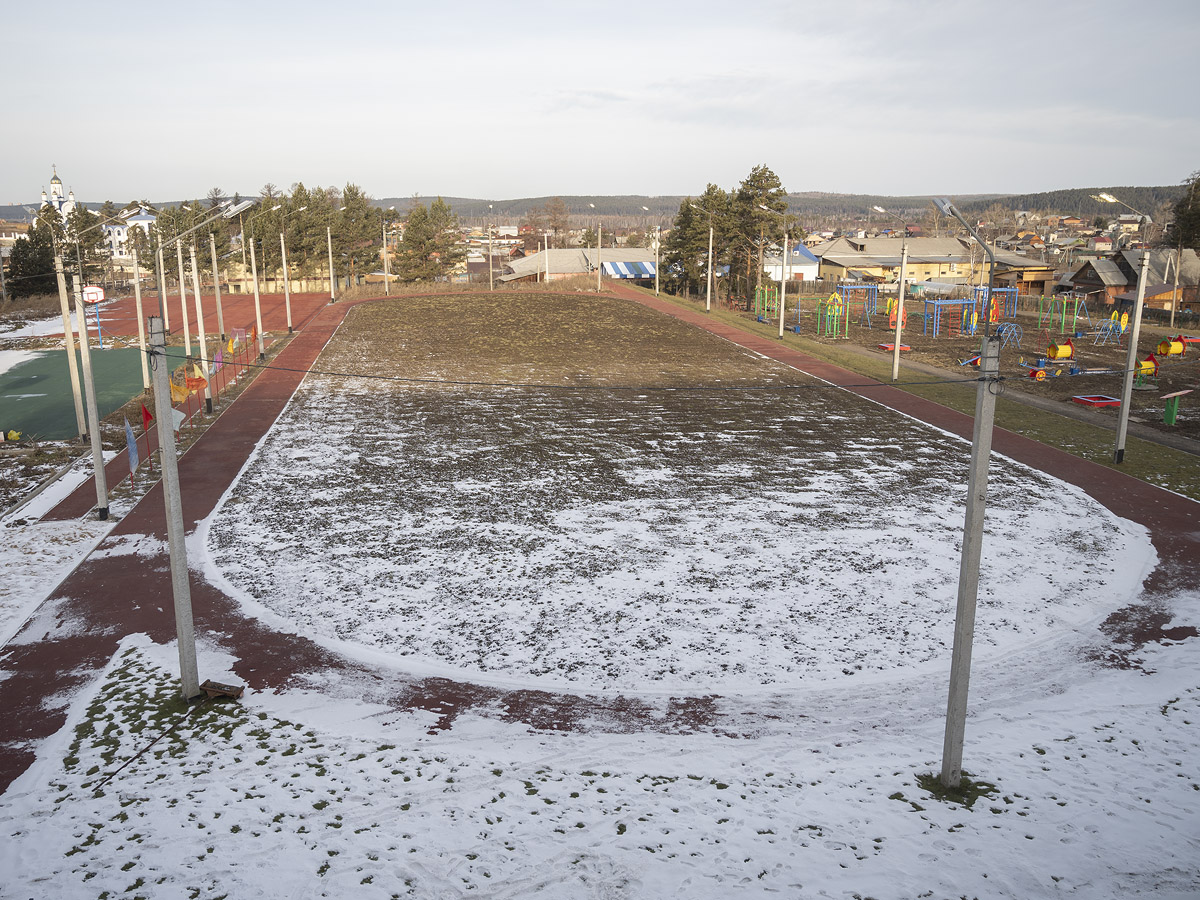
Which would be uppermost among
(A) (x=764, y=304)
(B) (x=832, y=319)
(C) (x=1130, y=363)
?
(C) (x=1130, y=363)

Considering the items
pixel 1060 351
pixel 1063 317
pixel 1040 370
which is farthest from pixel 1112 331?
pixel 1040 370

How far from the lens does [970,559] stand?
8.83 meters

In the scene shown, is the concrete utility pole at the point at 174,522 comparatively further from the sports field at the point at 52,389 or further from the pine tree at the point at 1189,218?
the pine tree at the point at 1189,218

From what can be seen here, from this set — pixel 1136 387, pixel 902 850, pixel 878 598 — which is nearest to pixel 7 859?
pixel 902 850

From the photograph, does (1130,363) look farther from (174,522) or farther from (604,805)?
(174,522)

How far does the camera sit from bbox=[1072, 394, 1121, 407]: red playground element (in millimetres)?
28688

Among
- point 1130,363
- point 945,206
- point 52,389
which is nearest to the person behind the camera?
point 945,206

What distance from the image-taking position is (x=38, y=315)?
53.8 metres

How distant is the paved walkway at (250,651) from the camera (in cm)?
1088

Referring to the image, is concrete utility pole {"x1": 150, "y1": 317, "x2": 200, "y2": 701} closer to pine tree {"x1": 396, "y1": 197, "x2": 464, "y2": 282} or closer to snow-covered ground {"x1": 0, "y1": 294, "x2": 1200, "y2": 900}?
snow-covered ground {"x1": 0, "y1": 294, "x2": 1200, "y2": 900}

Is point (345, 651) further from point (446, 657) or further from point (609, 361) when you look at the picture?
point (609, 361)

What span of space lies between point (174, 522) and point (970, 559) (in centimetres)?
968

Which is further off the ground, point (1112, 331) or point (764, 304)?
point (764, 304)

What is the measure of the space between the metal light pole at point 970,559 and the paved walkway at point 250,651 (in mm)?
2500
